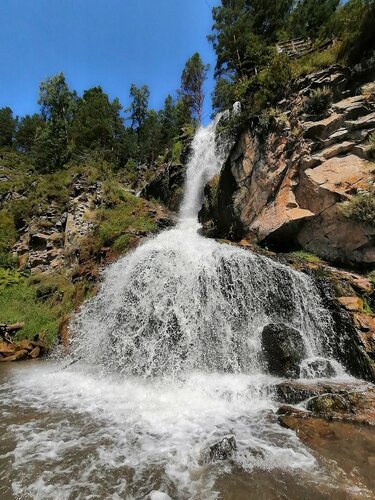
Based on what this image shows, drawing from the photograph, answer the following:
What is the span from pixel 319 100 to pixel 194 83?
26601mm

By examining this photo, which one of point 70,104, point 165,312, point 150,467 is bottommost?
point 150,467

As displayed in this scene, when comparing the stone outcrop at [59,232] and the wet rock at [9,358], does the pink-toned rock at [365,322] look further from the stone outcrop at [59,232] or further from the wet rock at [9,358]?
the stone outcrop at [59,232]

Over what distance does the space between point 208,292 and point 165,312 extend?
1.65 meters

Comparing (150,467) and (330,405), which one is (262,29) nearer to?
(330,405)

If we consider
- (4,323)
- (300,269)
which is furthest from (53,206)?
(300,269)

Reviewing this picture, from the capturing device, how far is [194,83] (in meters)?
36.2

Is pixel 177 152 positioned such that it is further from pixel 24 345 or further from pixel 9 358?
pixel 9 358

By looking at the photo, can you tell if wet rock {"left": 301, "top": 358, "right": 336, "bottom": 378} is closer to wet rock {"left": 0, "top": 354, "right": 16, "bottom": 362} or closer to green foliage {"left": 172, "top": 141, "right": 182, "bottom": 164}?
wet rock {"left": 0, "top": 354, "right": 16, "bottom": 362}

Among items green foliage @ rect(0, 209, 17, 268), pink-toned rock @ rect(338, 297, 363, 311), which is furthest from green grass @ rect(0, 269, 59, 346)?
pink-toned rock @ rect(338, 297, 363, 311)

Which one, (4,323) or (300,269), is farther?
(4,323)

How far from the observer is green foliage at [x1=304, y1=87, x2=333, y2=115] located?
1339 cm

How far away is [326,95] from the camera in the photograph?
44.0ft

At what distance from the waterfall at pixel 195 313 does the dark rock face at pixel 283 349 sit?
0.27 m

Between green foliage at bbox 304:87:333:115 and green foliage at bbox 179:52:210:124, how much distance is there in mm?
23088
